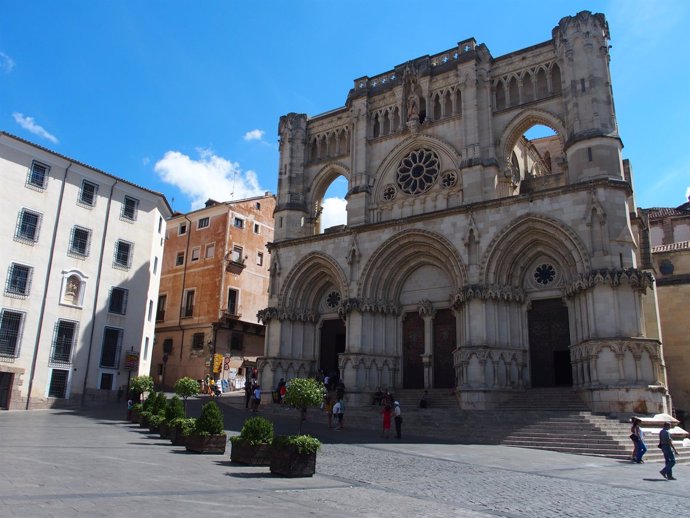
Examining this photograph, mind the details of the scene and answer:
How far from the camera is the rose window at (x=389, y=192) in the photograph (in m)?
33.3

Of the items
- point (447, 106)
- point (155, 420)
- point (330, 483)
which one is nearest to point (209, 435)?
point (330, 483)

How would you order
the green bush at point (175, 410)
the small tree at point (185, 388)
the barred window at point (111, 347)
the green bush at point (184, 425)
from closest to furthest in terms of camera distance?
1. the green bush at point (184, 425)
2. the green bush at point (175, 410)
3. the small tree at point (185, 388)
4. the barred window at point (111, 347)

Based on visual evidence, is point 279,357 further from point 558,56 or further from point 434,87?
point 558,56

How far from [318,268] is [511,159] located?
1224 cm

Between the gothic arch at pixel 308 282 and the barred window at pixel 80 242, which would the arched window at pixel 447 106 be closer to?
the gothic arch at pixel 308 282

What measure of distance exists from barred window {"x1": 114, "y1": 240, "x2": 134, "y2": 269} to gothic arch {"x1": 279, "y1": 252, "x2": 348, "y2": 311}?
9996 millimetres

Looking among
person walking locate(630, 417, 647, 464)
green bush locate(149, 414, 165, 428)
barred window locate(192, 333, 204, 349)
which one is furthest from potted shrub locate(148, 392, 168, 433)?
barred window locate(192, 333, 204, 349)

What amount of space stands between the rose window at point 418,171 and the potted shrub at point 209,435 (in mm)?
20051

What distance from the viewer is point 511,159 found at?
1270 inches

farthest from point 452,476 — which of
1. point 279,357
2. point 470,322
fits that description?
point 279,357

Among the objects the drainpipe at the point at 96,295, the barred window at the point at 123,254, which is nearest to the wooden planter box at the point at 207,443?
the drainpipe at the point at 96,295

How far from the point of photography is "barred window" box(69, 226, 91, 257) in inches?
1318

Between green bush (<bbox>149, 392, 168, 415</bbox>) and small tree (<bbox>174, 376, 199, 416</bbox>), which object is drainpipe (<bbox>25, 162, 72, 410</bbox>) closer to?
small tree (<bbox>174, 376, 199, 416</bbox>)

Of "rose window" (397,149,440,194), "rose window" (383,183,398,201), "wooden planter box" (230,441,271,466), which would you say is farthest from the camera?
"rose window" (383,183,398,201)
